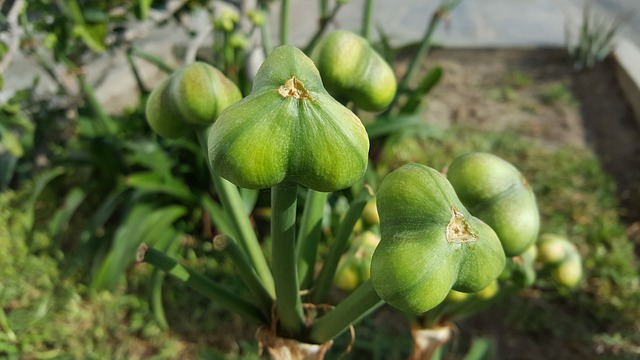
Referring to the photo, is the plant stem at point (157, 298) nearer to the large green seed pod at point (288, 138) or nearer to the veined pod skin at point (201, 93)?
the veined pod skin at point (201, 93)

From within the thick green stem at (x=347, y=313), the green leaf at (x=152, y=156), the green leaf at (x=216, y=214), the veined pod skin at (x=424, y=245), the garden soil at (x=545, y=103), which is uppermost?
the veined pod skin at (x=424, y=245)

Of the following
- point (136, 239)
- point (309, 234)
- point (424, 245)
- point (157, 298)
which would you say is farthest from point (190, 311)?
point (424, 245)

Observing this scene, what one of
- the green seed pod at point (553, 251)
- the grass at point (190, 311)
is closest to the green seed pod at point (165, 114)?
the green seed pod at point (553, 251)

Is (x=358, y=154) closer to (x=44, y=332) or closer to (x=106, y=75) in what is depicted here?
(x=44, y=332)

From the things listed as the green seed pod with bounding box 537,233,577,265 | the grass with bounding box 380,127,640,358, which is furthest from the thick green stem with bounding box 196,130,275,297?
the grass with bounding box 380,127,640,358

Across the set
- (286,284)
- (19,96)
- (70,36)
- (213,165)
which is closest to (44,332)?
(19,96)

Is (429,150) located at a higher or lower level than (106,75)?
lower

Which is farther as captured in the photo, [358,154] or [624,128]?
[624,128]
